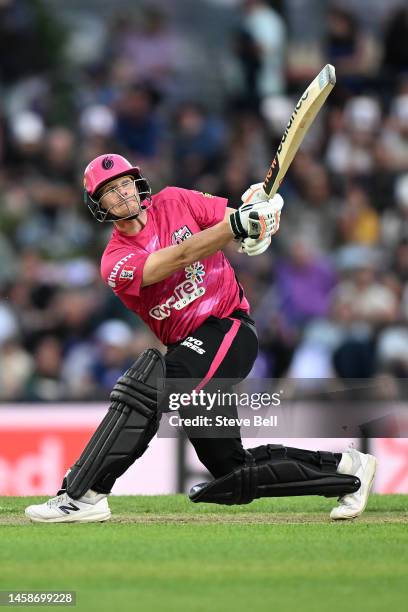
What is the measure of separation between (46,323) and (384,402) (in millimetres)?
4053

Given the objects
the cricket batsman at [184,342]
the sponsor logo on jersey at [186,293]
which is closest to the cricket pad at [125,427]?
the cricket batsman at [184,342]

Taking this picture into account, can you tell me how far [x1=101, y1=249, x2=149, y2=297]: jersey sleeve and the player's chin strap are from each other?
103cm

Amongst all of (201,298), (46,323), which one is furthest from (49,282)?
(201,298)

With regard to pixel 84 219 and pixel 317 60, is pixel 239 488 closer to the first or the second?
pixel 84 219

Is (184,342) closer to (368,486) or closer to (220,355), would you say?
(220,355)

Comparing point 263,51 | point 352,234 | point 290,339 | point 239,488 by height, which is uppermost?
point 263,51

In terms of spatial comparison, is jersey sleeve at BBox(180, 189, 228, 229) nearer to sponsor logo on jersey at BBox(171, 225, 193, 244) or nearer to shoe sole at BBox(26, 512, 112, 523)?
sponsor logo on jersey at BBox(171, 225, 193, 244)

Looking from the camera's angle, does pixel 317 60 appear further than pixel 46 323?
Yes

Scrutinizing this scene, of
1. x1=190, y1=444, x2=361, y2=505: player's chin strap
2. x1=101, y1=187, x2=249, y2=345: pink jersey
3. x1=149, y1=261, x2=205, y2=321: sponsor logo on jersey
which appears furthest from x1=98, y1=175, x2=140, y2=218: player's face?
x1=190, y1=444, x2=361, y2=505: player's chin strap

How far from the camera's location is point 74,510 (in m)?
6.84

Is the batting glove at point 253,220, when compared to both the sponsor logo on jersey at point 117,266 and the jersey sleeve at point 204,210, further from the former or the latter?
the sponsor logo on jersey at point 117,266

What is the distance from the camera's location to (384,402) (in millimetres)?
8992

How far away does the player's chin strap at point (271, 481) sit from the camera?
6.77 m

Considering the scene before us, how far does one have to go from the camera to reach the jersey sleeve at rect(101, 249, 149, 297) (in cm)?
676
